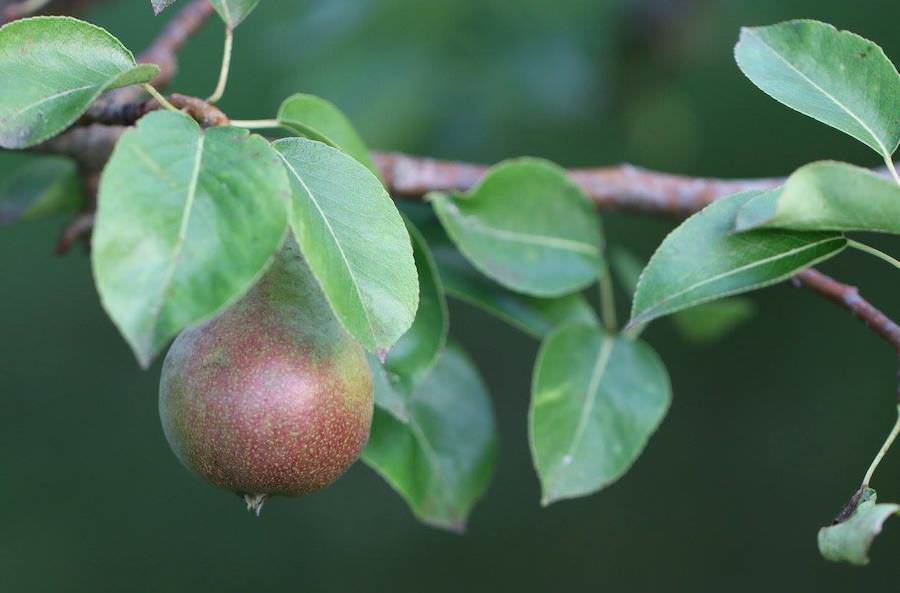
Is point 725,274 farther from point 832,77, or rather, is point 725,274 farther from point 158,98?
point 158,98

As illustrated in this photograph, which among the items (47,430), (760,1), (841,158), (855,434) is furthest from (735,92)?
(47,430)

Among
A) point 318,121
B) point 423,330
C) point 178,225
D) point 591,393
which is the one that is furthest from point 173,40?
point 178,225

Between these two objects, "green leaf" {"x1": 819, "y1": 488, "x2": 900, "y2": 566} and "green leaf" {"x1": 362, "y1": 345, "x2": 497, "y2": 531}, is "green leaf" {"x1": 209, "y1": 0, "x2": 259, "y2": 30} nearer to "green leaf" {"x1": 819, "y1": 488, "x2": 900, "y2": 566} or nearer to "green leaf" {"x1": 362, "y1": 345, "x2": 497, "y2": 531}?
"green leaf" {"x1": 362, "y1": 345, "x2": 497, "y2": 531}

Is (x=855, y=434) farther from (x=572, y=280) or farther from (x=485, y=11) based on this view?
(x=572, y=280)

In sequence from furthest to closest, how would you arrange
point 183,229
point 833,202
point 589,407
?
point 589,407
point 833,202
point 183,229

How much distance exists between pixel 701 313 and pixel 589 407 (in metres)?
0.39

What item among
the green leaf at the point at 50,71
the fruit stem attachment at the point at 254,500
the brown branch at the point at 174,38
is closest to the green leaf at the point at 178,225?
the green leaf at the point at 50,71

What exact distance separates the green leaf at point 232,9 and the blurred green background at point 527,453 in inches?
67.2

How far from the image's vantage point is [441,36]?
93.7 inches

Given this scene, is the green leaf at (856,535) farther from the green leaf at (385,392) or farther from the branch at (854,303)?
the green leaf at (385,392)

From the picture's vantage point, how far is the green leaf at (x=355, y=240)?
2.49 ft

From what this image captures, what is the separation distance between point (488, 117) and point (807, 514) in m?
1.62

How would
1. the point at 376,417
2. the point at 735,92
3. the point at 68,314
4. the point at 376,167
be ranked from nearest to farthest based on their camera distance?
the point at 376,417 < the point at 376,167 < the point at 735,92 < the point at 68,314

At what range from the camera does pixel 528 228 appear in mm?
1293
